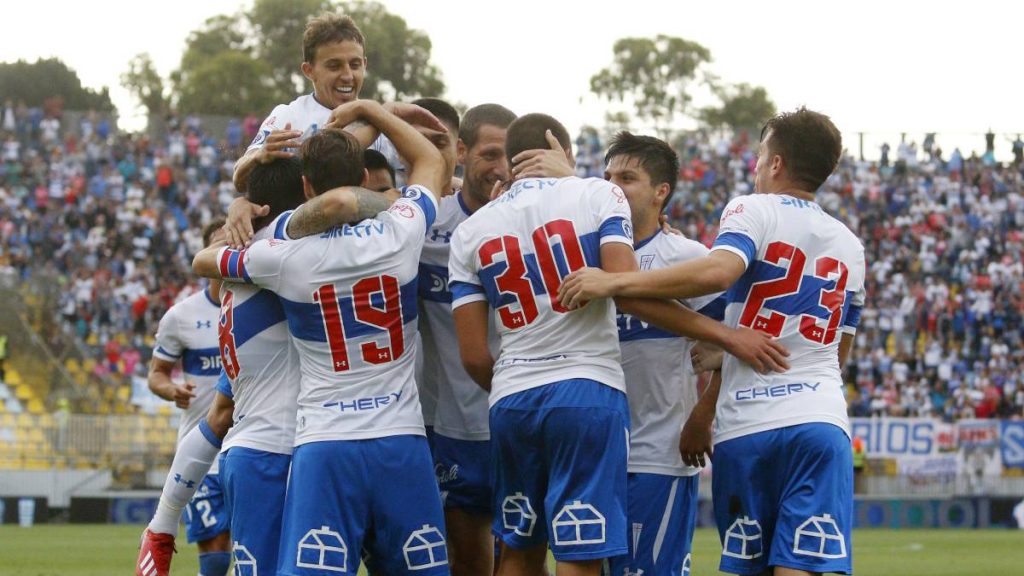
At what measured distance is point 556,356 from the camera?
6.15m

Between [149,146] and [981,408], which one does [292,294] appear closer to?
[981,408]

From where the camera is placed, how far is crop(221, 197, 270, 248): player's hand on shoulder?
650 centimetres

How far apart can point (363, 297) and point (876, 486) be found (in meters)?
21.3

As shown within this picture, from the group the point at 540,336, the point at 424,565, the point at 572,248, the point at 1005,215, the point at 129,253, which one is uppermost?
the point at 1005,215

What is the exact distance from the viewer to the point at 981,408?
101 feet

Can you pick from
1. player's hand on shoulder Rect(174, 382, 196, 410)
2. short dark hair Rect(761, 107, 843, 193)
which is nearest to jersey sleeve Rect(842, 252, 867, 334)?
short dark hair Rect(761, 107, 843, 193)

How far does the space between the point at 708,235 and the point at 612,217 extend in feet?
99.1

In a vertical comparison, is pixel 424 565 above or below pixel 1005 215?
below

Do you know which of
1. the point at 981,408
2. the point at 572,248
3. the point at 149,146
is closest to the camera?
the point at 572,248

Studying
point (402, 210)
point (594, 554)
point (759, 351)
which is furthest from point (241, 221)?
point (759, 351)

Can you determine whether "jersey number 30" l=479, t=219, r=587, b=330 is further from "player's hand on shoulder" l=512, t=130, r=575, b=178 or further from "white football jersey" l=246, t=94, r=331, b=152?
"white football jersey" l=246, t=94, r=331, b=152

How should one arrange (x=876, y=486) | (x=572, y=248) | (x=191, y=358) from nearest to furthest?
(x=572, y=248) → (x=191, y=358) → (x=876, y=486)

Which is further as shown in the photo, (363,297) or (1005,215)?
(1005,215)

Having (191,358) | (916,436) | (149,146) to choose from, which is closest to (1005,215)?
(916,436)
